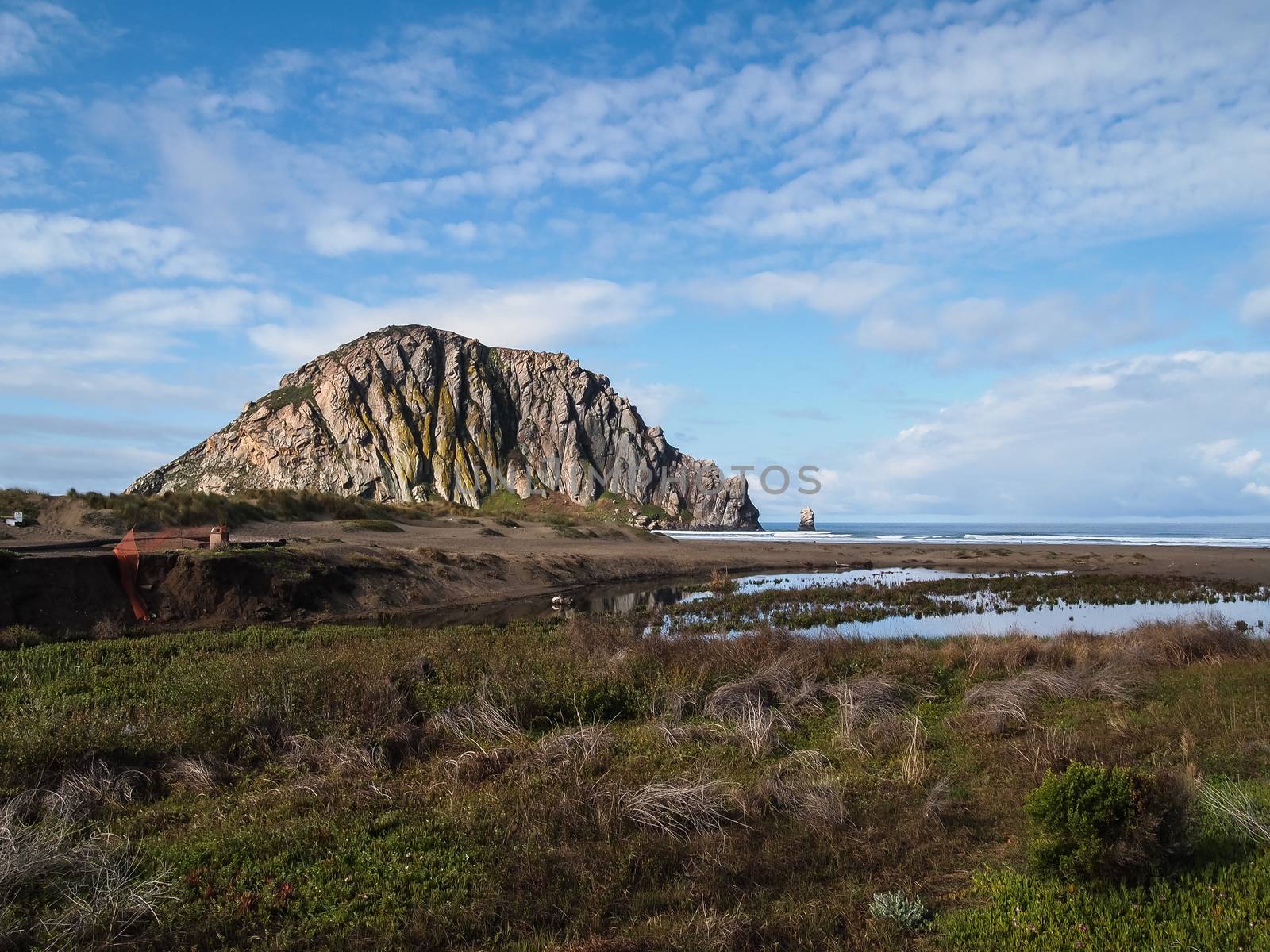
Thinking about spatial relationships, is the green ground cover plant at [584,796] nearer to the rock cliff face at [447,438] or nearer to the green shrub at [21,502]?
the green shrub at [21,502]

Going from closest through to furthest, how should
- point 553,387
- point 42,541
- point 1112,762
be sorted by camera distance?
point 1112,762 < point 42,541 < point 553,387

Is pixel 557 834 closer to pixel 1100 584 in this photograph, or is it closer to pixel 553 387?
pixel 1100 584

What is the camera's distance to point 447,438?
128 m

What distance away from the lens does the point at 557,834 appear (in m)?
7.32

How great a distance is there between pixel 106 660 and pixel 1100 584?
39404 mm

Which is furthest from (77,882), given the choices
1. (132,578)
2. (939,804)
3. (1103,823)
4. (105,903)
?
(132,578)

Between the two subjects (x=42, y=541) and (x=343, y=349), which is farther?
(x=343, y=349)

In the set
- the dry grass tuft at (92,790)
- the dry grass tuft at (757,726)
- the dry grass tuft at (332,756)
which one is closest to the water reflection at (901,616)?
the dry grass tuft at (757,726)

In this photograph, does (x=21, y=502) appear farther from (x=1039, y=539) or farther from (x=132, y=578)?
(x=1039, y=539)

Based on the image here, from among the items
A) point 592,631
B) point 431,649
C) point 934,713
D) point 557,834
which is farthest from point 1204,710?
point 431,649

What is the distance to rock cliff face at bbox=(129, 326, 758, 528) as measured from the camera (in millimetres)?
120938

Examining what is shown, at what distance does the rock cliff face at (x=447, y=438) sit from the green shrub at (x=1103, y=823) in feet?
378

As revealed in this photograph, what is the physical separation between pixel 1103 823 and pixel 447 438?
127062 mm

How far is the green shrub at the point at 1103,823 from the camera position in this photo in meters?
6.02
